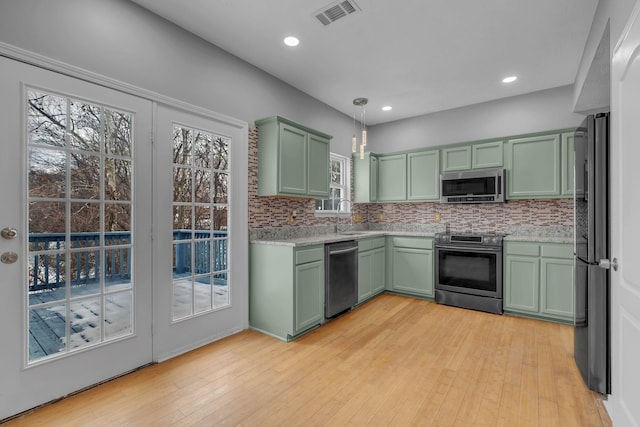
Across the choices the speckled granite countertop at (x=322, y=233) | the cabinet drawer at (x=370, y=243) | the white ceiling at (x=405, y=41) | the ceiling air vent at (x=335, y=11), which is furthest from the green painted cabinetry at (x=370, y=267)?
the ceiling air vent at (x=335, y=11)

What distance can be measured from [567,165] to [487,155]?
856 millimetres

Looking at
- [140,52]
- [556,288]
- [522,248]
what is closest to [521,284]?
[556,288]

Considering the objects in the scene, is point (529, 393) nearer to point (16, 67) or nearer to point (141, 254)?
point (141, 254)

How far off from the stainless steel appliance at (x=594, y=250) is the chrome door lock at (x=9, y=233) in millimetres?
3536

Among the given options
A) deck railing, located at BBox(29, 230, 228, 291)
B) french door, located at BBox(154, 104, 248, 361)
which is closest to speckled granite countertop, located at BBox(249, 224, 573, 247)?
french door, located at BBox(154, 104, 248, 361)

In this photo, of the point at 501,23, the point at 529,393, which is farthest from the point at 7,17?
the point at 529,393

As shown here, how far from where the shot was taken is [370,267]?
4.12 metres

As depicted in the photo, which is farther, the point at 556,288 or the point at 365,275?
the point at 365,275

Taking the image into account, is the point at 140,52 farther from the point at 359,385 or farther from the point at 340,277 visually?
the point at 359,385

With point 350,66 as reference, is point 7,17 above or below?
below

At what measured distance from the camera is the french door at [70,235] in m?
1.78

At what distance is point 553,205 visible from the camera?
383cm

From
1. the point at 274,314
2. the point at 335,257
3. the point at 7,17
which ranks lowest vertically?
the point at 274,314

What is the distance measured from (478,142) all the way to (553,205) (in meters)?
1.22
